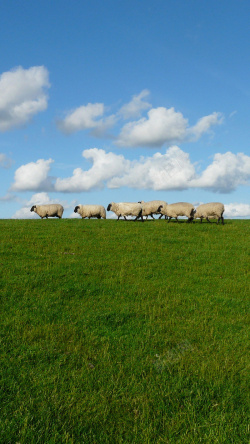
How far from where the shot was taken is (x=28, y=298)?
10.4 meters

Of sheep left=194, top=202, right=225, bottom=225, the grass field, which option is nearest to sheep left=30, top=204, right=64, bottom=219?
sheep left=194, top=202, right=225, bottom=225

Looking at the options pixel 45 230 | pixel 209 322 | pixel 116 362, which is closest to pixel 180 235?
pixel 45 230

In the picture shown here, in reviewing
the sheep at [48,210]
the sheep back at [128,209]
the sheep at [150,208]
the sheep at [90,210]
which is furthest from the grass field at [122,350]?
the sheep at [48,210]

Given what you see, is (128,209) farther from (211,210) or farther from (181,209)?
(211,210)

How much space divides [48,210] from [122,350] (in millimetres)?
33951

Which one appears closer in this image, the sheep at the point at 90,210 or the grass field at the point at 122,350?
the grass field at the point at 122,350

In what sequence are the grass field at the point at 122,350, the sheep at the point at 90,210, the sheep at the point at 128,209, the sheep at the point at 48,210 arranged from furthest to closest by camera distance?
the sheep at the point at 48,210 < the sheep at the point at 90,210 < the sheep at the point at 128,209 < the grass field at the point at 122,350

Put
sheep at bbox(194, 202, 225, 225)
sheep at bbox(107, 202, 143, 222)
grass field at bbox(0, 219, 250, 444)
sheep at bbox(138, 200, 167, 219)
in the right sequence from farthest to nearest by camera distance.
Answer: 1. sheep at bbox(138, 200, 167, 219)
2. sheep at bbox(107, 202, 143, 222)
3. sheep at bbox(194, 202, 225, 225)
4. grass field at bbox(0, 219, 250, 444)

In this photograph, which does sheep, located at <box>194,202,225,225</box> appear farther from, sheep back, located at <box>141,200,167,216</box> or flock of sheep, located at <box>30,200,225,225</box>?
sheep back, located at <box>141,200,167,216</box>

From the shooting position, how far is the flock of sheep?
3244 centimetres

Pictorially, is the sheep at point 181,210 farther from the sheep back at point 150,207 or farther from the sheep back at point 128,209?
the sheep back at point 150,207

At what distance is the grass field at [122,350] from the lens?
502cm

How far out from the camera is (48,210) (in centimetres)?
3959

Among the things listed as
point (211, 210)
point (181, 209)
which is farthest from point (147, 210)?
point (211, 210)
